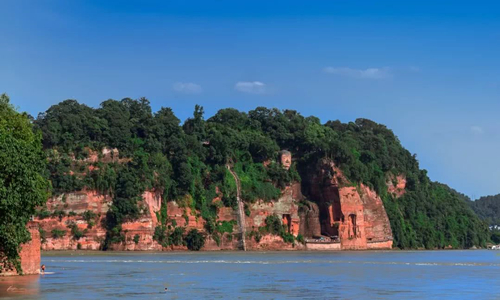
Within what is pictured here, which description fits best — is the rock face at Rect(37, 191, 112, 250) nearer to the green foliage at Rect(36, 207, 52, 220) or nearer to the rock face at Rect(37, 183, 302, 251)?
the rock face at Rect(37, 183, 302, 251)

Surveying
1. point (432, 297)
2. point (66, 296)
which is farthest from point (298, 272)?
point (66, 296)

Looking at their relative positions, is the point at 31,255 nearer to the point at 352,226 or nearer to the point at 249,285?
the point at 249,285

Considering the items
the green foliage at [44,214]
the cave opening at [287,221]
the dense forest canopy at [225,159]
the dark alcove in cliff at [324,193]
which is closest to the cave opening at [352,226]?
the dark alcove in cliff at [324,193]

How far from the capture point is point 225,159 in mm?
127188

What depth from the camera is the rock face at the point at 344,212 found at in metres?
131

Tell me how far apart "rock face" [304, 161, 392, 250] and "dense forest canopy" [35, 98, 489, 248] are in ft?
9.82

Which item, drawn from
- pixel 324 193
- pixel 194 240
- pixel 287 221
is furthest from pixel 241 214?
pixel 324 193

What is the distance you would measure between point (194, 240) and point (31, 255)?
225 ft

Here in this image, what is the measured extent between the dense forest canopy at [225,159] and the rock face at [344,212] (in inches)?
118

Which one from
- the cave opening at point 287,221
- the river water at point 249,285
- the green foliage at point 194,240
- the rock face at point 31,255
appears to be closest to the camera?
the river water at point 249,285

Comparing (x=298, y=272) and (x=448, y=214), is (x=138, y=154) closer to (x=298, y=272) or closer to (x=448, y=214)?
(x=298, y=272)

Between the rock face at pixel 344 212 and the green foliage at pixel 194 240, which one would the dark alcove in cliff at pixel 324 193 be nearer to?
the rock face at pixel 344 212

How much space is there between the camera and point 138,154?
114188 millimetres

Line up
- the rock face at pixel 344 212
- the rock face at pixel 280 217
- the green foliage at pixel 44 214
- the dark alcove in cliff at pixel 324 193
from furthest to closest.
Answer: the dark alcove in cliff at pixel 324 193 < the rock face at pixel 344 212 < the rock face at pixel 280 217 < the green foliage at pixel 44 214
